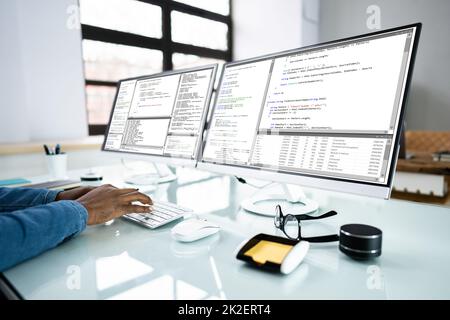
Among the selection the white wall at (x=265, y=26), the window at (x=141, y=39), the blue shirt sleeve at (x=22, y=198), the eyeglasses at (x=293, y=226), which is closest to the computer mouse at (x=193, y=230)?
the eyeglasses at (x=293, y=226)

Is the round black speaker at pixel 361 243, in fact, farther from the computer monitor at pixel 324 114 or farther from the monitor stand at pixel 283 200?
the monitor stand at pixel 283 200

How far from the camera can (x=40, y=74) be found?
2.08 meters

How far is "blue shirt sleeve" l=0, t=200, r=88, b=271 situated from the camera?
51cm

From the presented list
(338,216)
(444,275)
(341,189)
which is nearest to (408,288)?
(444,275)

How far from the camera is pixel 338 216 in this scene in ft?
2.60

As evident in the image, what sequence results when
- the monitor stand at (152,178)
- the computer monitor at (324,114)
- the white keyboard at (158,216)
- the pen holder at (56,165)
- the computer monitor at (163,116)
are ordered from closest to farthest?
the computer monitor at (324,114) < the white keyboard at (158,216) < the computer monitor at (163,116) < the monitor stand at (152,178) < the pen holder at (56,165)

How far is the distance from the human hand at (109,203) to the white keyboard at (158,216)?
19 millimetres

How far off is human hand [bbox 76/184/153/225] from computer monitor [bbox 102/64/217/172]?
10.6 inches

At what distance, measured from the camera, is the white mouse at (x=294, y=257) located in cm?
49

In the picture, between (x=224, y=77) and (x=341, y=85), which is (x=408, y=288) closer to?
(x=341, y=85)

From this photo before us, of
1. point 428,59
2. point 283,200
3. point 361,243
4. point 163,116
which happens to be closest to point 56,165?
point 163,116

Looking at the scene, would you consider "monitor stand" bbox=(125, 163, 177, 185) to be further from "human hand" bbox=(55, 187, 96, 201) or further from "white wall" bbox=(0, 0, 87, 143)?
"white wall" bbox=(0, 0, 87, 143)

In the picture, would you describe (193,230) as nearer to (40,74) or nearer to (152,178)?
(152,178)

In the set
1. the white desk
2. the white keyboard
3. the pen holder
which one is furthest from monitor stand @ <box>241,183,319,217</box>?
the pen holder
